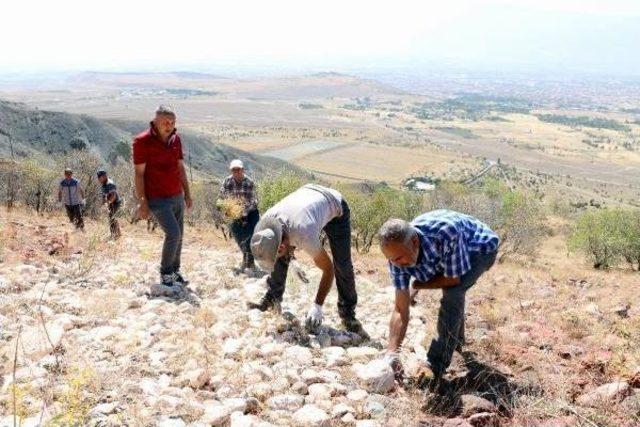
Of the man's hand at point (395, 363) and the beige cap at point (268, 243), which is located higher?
the beige cap at point (268, 243)

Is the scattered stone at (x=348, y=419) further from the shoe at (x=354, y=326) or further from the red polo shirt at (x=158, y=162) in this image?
the red polo shirt at (x=158, y=162)

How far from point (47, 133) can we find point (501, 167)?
89.9 m

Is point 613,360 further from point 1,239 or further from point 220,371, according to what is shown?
point 1,239

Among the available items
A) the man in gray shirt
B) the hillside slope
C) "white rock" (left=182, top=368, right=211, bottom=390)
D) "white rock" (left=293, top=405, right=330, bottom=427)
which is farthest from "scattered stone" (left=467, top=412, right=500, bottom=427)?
the hillside slope

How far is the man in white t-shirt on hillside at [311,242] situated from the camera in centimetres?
511

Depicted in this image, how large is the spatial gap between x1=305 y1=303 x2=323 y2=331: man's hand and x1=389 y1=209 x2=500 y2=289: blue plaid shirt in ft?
4.61

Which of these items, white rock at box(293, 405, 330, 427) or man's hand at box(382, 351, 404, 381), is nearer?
white rock at box(293, 405, 330, 427)

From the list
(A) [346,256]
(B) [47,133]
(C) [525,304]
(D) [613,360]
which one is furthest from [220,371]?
(B) [47,133]

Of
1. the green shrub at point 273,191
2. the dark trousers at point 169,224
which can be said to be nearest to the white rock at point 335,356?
the dark trousers at point 169,224

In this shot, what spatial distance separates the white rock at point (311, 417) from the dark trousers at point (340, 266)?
207 centimetres

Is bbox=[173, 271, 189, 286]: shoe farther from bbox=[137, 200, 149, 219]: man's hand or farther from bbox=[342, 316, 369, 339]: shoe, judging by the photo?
bbox=[342, 316, 369, 339]: shoe

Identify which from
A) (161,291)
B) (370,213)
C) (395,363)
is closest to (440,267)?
(395,363)

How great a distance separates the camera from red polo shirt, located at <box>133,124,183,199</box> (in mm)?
6633

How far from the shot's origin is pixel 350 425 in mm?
3904
